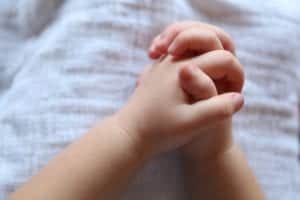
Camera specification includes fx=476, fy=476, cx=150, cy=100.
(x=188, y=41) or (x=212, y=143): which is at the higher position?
(x=188, y=41)

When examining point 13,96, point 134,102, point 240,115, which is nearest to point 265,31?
point 240,115

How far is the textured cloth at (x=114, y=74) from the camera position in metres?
0.67

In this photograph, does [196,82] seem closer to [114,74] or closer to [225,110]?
[225,110]

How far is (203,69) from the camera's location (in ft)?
2.01

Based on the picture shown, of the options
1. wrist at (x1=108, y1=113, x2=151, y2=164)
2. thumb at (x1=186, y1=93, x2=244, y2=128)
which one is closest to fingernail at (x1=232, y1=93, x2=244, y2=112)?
thumb at (x1=186, y1=93, x2=244, y2=128)

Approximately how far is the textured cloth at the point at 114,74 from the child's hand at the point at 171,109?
6 centimetres

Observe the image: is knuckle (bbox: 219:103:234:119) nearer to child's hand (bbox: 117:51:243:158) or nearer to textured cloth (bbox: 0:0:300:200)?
child's hand (bbox: 117:51:243:158)

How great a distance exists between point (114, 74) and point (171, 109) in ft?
0.42

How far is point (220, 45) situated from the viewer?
0.64 meters

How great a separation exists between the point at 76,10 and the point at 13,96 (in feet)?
0.52

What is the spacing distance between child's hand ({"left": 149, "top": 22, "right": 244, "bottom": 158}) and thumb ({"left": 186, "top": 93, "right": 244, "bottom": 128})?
0.01 meters

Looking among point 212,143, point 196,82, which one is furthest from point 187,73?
point 212,143

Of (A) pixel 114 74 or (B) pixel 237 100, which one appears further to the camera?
(A) pixel 114 74

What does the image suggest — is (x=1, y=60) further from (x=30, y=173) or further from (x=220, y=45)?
(x=220, y=45)
